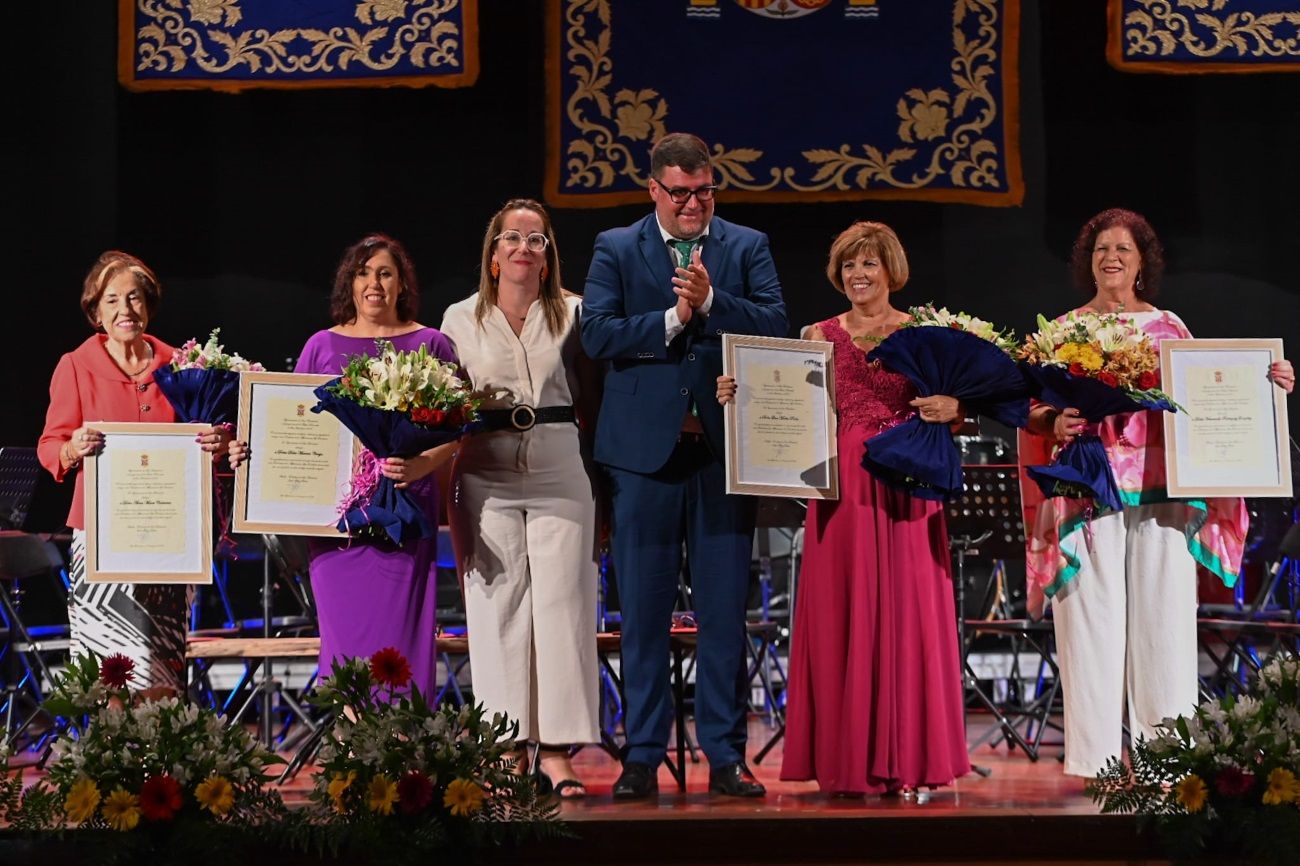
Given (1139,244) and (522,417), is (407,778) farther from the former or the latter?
(1139,244)

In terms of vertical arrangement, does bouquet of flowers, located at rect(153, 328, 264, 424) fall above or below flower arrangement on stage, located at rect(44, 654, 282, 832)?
above

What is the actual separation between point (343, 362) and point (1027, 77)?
422cm

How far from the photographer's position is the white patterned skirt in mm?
4539

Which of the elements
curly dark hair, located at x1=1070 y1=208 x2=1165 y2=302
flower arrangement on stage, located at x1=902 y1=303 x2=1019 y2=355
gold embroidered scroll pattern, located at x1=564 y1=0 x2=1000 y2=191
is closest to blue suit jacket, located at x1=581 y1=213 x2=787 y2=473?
flower arrangement on stage, located at x1=902 y1=303 x2=1019 y2=355

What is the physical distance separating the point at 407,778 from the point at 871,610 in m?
1.44

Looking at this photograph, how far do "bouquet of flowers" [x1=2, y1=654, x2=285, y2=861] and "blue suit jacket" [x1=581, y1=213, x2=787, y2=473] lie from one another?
129cm

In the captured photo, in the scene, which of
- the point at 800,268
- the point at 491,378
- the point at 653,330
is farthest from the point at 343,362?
the point at 800,268

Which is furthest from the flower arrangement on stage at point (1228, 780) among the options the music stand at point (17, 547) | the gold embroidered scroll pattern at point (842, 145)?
the gold embroidered scroll pattern at point (842, 145)

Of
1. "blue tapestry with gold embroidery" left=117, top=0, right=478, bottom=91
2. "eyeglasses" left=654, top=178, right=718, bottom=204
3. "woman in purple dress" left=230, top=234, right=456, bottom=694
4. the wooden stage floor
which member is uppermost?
"blue tapestry with gold embroidery" left=117, top=0, right=478, bottom=91

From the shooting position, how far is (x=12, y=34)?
731 centimetres

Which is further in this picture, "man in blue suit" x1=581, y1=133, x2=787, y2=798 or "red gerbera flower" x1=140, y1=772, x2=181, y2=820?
"man in blue suit" x1=581, y1=133, x2=787, y2=798

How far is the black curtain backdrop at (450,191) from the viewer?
7.31m

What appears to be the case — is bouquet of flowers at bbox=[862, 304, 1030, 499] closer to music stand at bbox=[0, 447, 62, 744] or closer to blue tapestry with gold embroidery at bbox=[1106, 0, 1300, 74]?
music stand at bbox=[0, 447, 62, 744]

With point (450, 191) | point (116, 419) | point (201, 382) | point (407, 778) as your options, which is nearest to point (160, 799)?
point (407, 778)
